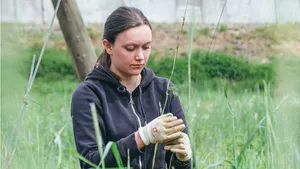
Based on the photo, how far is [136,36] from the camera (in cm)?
214

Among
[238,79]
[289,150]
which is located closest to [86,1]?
[238,79]

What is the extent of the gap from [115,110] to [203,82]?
508cm

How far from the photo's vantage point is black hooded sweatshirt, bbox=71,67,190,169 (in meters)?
2.20

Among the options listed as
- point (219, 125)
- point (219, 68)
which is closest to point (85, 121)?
point (219, 125)

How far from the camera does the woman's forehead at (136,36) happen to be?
2.13 meters

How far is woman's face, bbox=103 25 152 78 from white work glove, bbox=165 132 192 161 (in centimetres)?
26

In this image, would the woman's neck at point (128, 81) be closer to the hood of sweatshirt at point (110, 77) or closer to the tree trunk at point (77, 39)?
the hood of sweatshirt at point (110, 77)

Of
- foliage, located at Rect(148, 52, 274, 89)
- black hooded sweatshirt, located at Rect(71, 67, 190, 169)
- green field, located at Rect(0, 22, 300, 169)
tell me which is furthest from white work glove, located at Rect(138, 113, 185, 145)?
foliage, located at Rect(148, 52, 274, 89)

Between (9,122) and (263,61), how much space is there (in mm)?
7380

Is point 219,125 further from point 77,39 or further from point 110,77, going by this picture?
point 110,77

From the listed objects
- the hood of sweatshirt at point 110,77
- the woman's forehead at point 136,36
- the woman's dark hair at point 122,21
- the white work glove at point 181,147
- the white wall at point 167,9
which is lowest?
the white work glove at point 181,147

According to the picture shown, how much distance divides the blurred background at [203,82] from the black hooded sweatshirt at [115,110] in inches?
3.1

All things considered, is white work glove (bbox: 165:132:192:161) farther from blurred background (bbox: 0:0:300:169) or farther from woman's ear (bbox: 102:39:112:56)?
woman's ear (bbox: 102:39:112:56)

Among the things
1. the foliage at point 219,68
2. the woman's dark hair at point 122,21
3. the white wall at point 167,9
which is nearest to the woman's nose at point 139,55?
the woman's dark hair at point 122,21
